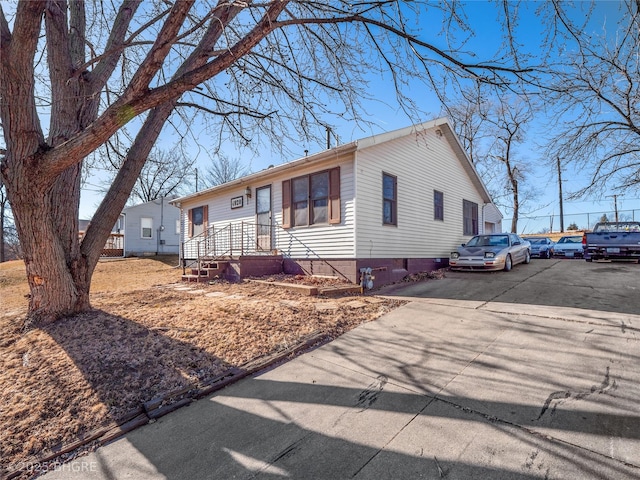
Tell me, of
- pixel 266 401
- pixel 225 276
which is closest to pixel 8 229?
pixel 225 276

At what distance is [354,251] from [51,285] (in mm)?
5746

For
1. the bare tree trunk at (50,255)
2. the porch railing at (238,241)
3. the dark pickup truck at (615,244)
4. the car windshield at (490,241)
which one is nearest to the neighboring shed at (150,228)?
the porch railing at (238,241)

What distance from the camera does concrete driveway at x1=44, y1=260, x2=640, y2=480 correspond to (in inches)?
78.3

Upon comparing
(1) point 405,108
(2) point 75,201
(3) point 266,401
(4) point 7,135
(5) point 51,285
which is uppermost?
(1) point 405,108

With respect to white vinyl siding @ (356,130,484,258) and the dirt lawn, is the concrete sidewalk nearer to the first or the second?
the dirt lawn

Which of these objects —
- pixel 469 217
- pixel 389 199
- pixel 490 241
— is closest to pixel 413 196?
pixel 389 199

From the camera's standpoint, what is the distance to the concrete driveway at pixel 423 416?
78.3 inches

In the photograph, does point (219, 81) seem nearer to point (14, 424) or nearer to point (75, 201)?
point (75, 201)

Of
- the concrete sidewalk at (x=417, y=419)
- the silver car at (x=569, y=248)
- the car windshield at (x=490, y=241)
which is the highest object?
the car windshield at (x=490, y=241)

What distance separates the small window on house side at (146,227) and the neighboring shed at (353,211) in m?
11.3

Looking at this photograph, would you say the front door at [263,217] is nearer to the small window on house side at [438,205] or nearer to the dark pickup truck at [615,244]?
the small window on house side at [438,205]

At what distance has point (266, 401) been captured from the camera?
285 cm

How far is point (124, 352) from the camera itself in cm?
358

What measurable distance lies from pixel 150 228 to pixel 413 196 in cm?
1920
